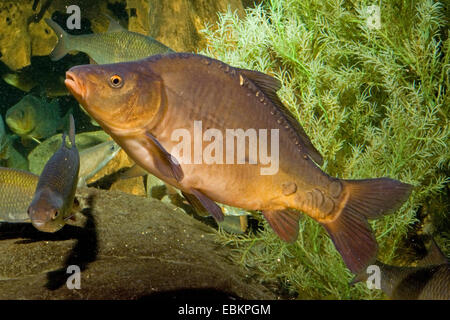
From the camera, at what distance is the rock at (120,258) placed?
2.32m

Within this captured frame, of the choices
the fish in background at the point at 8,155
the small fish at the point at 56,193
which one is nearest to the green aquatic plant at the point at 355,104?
the small fish at the point at 56,193

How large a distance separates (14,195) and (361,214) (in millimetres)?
3458

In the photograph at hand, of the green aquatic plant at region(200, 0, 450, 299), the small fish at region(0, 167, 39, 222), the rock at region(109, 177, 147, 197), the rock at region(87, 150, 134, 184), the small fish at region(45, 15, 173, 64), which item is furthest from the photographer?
the rock at region(87, 150, 134, 184)

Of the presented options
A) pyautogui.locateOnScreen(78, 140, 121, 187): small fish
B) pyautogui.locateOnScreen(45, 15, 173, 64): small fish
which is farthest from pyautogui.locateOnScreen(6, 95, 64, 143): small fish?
pyautogui.locateOnScreen(45, 15, 173, 64): small fish

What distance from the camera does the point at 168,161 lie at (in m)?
1.55

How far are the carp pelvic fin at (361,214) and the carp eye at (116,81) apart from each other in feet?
4.26

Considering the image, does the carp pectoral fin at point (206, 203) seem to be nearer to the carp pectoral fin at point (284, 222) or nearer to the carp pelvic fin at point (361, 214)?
the carp pectoral fin at point (284, 222)

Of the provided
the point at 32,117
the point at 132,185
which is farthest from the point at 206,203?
the point at 32,117

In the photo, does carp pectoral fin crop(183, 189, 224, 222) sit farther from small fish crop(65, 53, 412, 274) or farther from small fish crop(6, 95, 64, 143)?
small fish crop(6, 95, 64, 143)

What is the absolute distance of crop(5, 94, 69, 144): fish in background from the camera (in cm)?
782

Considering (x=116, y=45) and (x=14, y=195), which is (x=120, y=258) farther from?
(x=116, y=45)

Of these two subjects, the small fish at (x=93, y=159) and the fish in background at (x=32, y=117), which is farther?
the fish in background at (x=32, y=117)

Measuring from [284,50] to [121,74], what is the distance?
8.94 feet

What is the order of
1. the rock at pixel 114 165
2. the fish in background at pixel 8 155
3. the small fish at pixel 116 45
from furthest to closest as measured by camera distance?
the rock at pixel 114 165, the fish in background at pixel 8 155, the small fish at pixel 116 45
